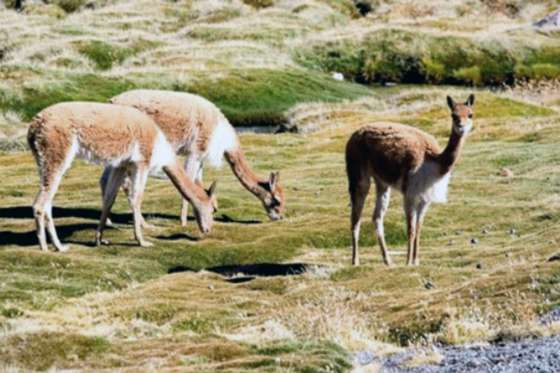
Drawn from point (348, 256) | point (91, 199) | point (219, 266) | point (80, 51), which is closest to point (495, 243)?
point (348, 256)

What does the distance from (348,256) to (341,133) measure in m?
36.7

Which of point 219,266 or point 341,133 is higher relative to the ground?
point 219,266

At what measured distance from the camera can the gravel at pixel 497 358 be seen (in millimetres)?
14828

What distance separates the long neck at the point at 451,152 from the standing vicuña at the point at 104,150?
8758mm

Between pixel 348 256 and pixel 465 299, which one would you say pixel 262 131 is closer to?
pixel 348 256

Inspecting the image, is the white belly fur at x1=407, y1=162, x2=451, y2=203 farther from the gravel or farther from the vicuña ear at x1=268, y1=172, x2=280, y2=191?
the vicuña ear at x1=268, y1=172, x2=280, y2=191

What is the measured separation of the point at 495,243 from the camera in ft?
104

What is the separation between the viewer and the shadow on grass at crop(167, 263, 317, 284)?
2834cm

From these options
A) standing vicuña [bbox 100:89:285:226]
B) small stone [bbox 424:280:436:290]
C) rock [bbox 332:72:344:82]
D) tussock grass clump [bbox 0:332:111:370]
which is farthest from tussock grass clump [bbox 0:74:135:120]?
tussock grass clump [bbox 0:332:111:370]

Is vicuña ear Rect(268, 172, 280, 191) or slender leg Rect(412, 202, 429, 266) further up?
slender leg Rect(412, 202, 429, 266)

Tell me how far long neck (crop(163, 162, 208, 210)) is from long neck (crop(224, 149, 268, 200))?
3.74m

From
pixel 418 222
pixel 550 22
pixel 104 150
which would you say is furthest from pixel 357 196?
pixel 550 22

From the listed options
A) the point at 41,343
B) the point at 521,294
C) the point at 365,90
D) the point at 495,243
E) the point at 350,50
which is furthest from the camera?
the point at 350,50

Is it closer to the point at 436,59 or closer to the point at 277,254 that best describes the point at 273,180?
the point at 277,254
